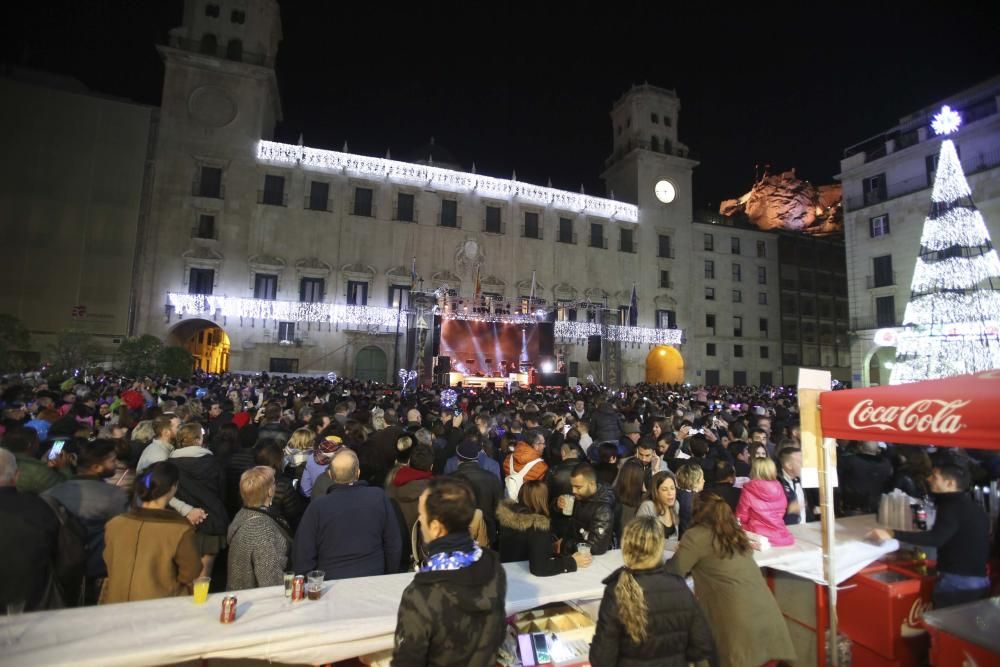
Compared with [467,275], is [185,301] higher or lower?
lower

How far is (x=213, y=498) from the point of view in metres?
4.41

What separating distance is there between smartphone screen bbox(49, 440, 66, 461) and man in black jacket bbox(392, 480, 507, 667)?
5.07 m

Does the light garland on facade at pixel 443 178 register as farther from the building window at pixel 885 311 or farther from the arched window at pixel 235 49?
the building window at pixel 885 311

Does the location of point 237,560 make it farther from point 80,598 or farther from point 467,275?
point 467,275

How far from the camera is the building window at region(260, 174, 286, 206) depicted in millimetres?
31312

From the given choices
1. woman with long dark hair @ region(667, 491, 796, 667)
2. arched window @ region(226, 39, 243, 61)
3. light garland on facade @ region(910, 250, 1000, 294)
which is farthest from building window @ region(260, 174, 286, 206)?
woman with long dark hair @ region(667, 491, 796, 667)

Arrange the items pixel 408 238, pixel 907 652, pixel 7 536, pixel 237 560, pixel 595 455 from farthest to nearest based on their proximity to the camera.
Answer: pixel 408 238 → pixel 595 455 → pixel 907 652 → pixel 237 560 → pixel 7 536

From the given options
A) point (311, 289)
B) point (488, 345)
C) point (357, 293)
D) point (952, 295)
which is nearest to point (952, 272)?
point (952, 295)

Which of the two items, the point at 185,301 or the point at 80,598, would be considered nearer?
the point at 80,598

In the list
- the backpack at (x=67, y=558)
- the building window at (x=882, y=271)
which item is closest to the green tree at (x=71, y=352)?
the backpack at (x=67, y=558)

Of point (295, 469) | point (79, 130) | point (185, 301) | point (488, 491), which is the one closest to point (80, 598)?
point (295, 469)

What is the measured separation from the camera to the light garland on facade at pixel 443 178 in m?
31.6

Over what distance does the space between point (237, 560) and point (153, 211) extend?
104 ft

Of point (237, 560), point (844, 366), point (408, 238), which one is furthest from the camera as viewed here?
point (844, 366)
